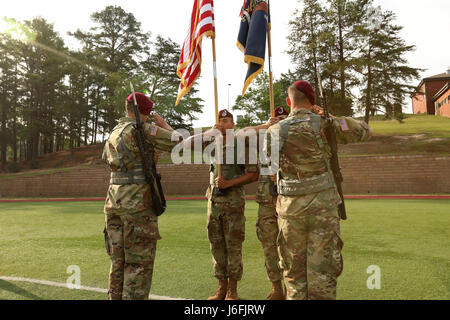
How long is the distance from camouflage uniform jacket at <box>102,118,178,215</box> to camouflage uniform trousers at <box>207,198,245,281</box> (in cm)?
108

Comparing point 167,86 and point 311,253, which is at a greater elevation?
point 167,86

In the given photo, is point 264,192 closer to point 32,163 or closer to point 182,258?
point 182,258

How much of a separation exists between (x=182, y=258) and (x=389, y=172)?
1780 cm

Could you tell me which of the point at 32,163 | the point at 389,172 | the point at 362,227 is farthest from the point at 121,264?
the point at 32,163

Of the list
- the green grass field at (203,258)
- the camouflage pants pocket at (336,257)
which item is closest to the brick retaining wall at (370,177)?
the green grass field at (203,258)

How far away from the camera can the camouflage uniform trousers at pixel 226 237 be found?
3930 millimetres

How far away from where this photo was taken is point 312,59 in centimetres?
3603

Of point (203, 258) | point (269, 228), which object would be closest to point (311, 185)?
point (269, 228)

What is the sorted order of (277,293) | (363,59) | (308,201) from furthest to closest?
(363,59)
(277,293)
(308,201)

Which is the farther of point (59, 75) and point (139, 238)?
point (59, 75)

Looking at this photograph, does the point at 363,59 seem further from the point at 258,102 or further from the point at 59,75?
the point at 59,75

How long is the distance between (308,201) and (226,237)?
1.50 m

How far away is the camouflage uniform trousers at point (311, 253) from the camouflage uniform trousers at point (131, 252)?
129 centimetres

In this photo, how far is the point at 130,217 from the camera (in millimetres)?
3133
